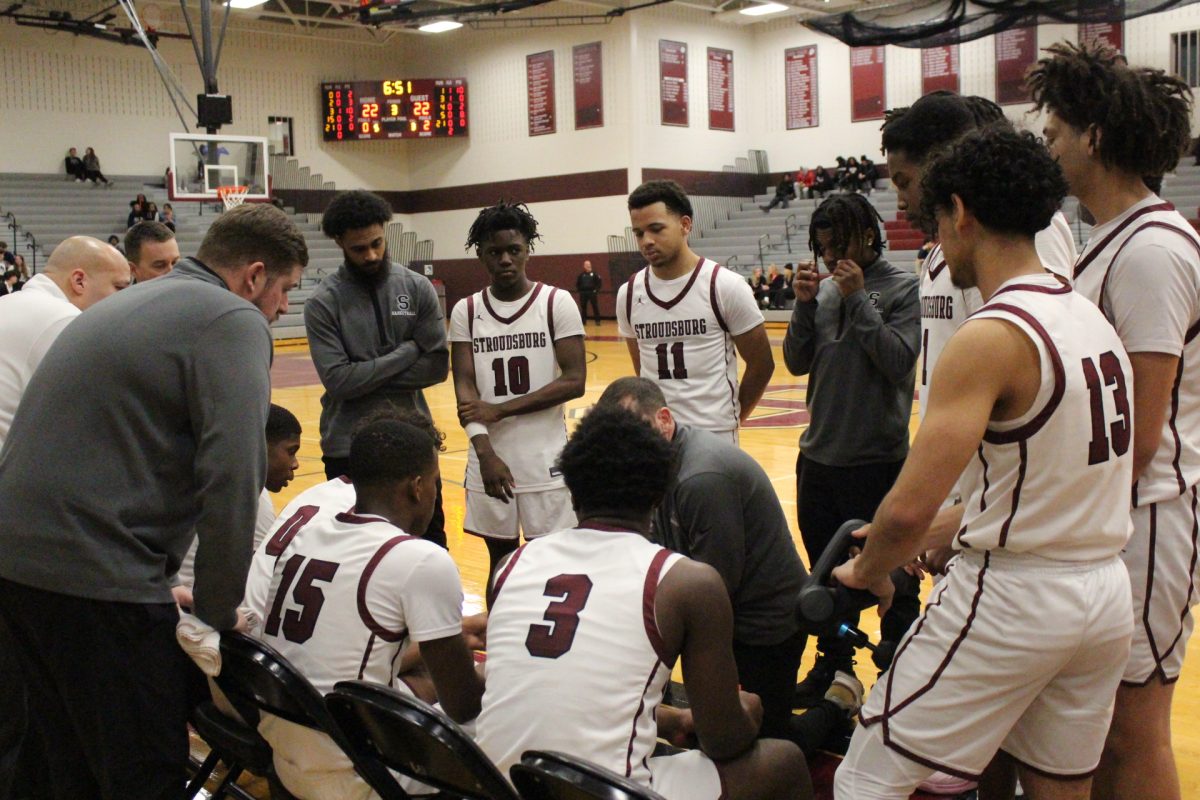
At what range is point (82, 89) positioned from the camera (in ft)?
83.3

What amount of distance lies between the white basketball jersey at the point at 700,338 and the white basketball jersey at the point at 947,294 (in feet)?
A: 4.13

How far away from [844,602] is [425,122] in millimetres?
26640

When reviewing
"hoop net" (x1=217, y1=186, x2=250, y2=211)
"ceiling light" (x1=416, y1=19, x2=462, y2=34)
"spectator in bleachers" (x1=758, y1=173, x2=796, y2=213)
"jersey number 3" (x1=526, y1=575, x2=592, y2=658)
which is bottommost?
"jersey number 3" (x1=526, y1=575, x2=592, y2=658)

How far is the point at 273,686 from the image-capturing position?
2.48 meters

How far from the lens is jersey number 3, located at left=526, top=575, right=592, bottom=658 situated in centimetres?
221

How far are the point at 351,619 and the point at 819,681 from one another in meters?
1.96

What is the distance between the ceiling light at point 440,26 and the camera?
25194 mm

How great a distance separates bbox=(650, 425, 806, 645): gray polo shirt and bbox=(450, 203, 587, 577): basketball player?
4.37ft

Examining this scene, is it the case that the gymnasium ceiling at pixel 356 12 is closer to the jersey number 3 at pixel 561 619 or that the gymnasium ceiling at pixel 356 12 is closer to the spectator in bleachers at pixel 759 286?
the spectator in bleachers at pixel 759 286

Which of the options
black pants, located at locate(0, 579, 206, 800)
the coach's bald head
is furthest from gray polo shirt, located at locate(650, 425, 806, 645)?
the coach's bald head

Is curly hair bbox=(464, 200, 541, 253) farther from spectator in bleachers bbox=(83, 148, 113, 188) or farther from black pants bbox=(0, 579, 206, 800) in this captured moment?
spectator in bleachers bbox=(83, 148, 113, 188)

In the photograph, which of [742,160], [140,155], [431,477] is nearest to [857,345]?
[431,477]

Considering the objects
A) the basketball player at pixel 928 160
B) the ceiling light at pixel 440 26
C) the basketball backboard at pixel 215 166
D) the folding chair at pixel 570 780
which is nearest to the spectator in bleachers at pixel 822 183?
the ceiling light at pixel 440 26

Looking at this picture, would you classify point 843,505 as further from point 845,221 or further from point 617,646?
point 617,646
